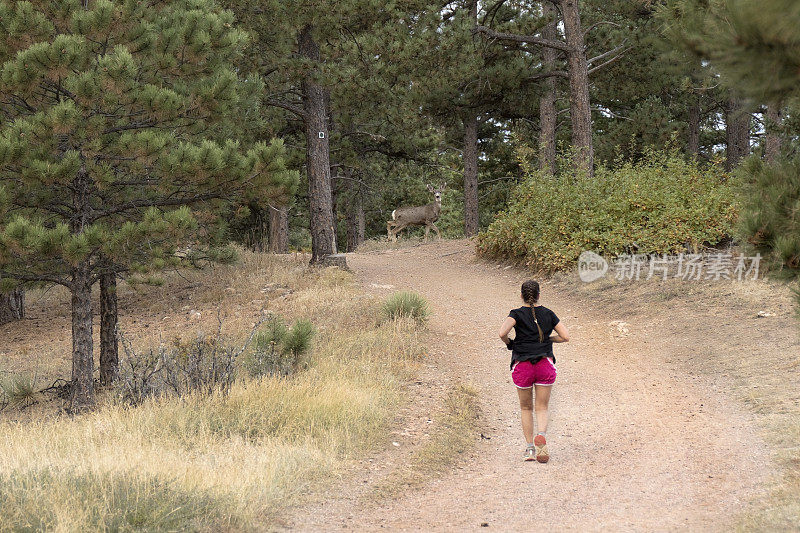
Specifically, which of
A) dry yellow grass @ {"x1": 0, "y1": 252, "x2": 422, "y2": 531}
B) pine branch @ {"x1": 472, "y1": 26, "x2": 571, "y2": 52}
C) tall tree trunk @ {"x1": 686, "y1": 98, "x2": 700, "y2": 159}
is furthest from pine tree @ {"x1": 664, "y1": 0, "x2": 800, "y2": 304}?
tall tree trunk @ {"x1": 686, "y1": 98, "x2": 700, "y2": 159}

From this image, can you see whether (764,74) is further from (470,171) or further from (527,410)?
(470,171)

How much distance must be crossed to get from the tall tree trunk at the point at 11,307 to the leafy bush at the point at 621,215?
11721 millimetres

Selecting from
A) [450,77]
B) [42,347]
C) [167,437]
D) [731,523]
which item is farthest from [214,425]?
[450,77]

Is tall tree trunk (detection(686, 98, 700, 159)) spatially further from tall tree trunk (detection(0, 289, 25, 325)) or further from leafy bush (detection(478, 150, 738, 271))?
tall tree trunk (detection(0, 289, 25, 325))

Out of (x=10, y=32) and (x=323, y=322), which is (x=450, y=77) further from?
(x=10, y=32)

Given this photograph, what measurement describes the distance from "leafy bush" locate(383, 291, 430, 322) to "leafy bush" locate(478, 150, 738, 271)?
354cm

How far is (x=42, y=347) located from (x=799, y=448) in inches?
535

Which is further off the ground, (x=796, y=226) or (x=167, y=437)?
(x=796, y=226)

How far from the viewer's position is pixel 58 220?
10078 millimetres

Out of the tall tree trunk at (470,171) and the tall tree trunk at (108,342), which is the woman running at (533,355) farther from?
the tall tree trunk at (470,171)

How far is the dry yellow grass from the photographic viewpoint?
451 centimetres

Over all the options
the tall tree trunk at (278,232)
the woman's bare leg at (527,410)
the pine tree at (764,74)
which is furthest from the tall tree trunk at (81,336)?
the tall tree trunk at (278,232)

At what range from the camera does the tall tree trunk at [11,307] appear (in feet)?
55.1

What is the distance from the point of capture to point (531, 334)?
6242mm
